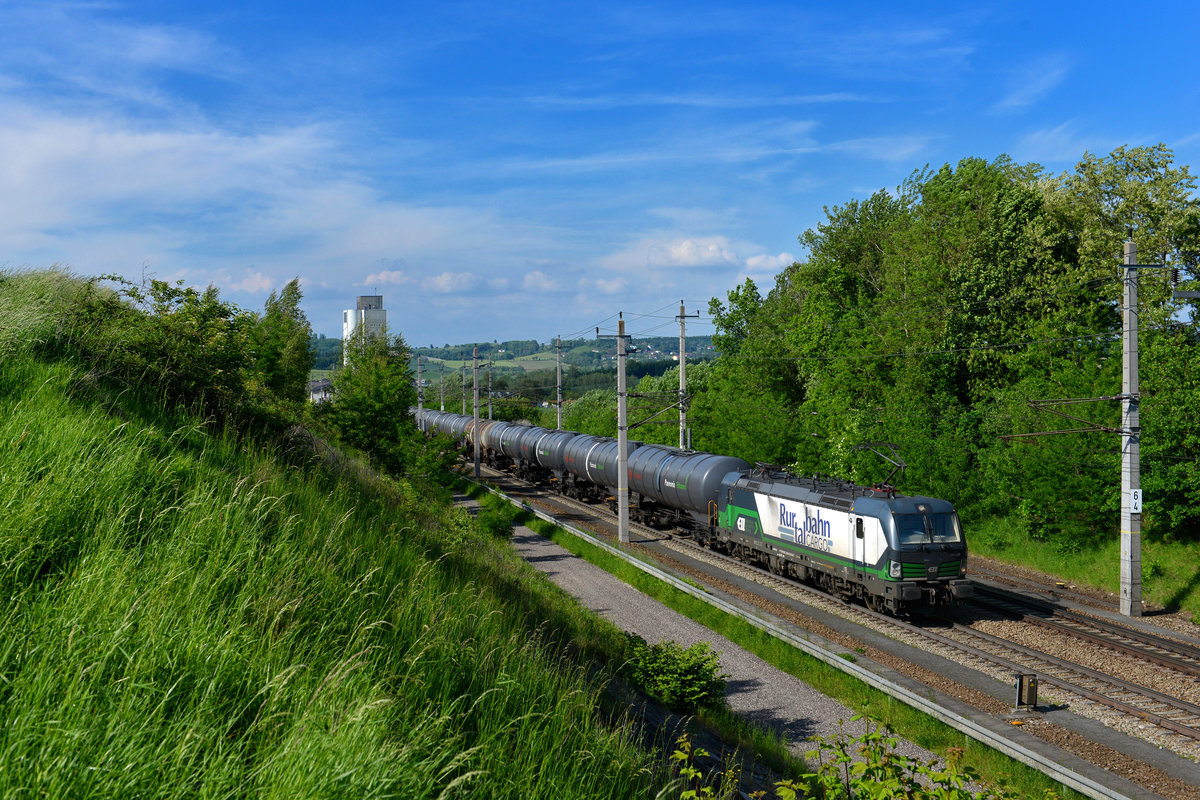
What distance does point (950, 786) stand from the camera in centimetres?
496

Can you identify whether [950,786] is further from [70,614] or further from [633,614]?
[633,614]

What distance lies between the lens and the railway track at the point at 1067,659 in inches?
Answer: 543

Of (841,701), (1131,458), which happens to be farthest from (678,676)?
(1131,458)

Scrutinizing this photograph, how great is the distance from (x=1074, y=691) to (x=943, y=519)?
552 cm

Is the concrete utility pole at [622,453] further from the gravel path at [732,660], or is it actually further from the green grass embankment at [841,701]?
the green grass embankment at [841,701]

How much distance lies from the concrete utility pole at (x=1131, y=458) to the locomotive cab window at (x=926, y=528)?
5.27 m

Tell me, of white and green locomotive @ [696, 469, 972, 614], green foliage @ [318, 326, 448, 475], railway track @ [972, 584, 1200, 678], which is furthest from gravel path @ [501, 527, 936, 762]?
railway track @ [972, 584, 1200, 678]

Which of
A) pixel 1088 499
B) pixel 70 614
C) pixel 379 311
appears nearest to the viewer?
pixel 70 614

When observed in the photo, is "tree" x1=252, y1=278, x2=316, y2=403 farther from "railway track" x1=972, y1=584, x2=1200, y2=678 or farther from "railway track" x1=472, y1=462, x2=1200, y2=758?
"railway track" x1=972, y1=584, x2=1200, y2=678

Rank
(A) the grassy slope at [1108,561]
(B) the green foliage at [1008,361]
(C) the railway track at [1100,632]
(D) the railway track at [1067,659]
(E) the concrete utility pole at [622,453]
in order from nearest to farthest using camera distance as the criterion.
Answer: (D) the railway track at [1067,659]
(C) the railway track at [1100,632]
(A) the grassy slope at [1108,561]
(B) the green foliage at [1008,361]
(E) the concrete utility pole at [622,453]

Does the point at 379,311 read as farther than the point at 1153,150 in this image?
Yes

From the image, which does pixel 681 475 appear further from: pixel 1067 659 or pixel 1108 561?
pixel 1067 659

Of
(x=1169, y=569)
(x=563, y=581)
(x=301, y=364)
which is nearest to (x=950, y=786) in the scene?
(x=563, y=581)

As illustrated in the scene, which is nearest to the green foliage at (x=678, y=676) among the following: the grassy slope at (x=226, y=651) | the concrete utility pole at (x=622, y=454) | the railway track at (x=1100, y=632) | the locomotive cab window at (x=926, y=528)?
the grassy slope at (x=226, y=651)
